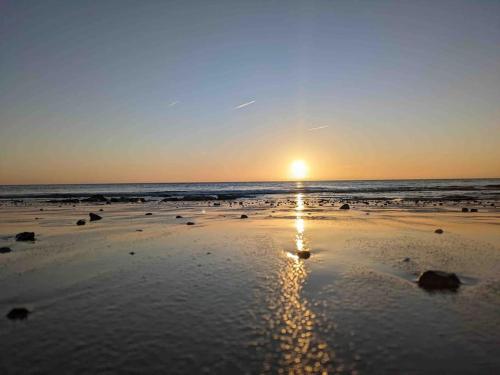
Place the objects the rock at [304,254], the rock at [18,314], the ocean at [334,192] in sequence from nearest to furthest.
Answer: the rock at [18,314]
the rock at [304,254]
the ocean at [334,192]

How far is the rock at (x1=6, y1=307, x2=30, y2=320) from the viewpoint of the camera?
338 inches

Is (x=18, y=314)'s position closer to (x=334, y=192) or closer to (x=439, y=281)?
(x=439, y=281)

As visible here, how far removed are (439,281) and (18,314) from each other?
11.5m

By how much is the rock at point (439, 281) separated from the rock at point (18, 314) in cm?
1088

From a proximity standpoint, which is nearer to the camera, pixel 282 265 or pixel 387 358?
pixel 387 358

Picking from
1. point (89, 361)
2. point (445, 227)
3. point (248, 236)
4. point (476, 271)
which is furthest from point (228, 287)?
point (445, 227)

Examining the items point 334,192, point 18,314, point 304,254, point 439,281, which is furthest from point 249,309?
point 334,192

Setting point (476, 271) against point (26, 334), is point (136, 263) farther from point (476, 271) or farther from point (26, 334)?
point (476, 271)

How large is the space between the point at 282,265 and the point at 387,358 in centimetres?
712

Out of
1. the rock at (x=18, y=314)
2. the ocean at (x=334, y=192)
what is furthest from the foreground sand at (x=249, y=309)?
the ocean at (x=334, y=192)

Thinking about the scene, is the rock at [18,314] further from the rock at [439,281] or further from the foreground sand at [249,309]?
the rock at [439,281]

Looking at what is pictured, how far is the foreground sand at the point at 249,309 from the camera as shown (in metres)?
6.46

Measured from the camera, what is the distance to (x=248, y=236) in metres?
20.9

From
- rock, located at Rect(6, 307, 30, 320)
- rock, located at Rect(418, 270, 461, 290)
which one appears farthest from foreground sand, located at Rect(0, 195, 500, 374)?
rock, located at Rect(418, 270, 461, 290)
